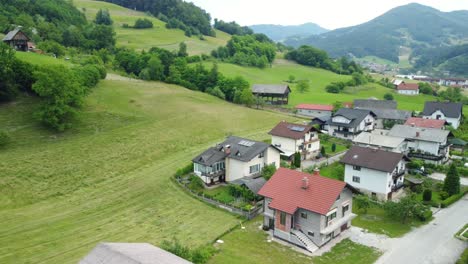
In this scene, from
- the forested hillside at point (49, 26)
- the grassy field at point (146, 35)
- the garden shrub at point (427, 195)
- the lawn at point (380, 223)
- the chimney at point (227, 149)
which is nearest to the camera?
the lawn at point (380, 223)

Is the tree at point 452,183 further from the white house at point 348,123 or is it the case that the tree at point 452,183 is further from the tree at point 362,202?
the white house at point 348,123

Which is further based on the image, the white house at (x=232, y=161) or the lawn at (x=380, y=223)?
the white house at (x=232, y=161)

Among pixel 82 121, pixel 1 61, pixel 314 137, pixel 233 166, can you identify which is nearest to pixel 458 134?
pixel 314 137

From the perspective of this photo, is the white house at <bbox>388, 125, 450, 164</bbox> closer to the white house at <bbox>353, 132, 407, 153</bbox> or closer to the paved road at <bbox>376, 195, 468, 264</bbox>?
the white house at <bbox>353, 132, 407, 153</bbox>

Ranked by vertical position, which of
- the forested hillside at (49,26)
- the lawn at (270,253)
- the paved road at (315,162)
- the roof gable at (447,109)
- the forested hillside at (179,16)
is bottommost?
the lawn at (270,253)

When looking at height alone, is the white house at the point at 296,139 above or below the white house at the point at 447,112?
below

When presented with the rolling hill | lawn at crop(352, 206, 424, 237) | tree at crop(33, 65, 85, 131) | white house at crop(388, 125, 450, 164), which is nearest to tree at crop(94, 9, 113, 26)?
the rolling hill

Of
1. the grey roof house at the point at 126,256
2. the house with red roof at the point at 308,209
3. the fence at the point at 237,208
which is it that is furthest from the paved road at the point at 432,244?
the grey roof house at the point at 126,256
